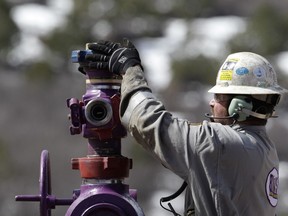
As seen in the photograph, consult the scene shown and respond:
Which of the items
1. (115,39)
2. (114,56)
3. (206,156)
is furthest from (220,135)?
(115,39)

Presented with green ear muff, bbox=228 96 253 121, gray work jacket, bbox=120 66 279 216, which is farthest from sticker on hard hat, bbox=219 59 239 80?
gray work jacket, bbox=120 66 279 216

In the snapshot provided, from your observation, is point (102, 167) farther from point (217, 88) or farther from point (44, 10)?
point (44, 10)

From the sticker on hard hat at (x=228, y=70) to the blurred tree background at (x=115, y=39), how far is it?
16.9 m

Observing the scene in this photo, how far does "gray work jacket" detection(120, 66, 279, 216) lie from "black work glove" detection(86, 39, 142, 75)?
15cm

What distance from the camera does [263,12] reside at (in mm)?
34438

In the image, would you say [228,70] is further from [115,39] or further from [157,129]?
[115,39]

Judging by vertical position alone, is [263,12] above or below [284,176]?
above

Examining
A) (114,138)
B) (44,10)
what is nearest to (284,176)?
(44,10)

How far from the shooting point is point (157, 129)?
490 cm

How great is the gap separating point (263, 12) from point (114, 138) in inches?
1160

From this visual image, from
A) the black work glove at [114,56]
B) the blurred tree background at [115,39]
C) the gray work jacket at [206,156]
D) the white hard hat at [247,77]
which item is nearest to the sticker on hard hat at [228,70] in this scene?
the white hard hat at [247,77]

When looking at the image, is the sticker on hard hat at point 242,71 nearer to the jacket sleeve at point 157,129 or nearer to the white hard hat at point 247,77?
the white hard hat at point 247,77

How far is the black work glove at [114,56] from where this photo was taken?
5.13 m

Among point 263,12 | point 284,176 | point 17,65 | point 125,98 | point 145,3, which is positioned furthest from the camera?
point 145,3
